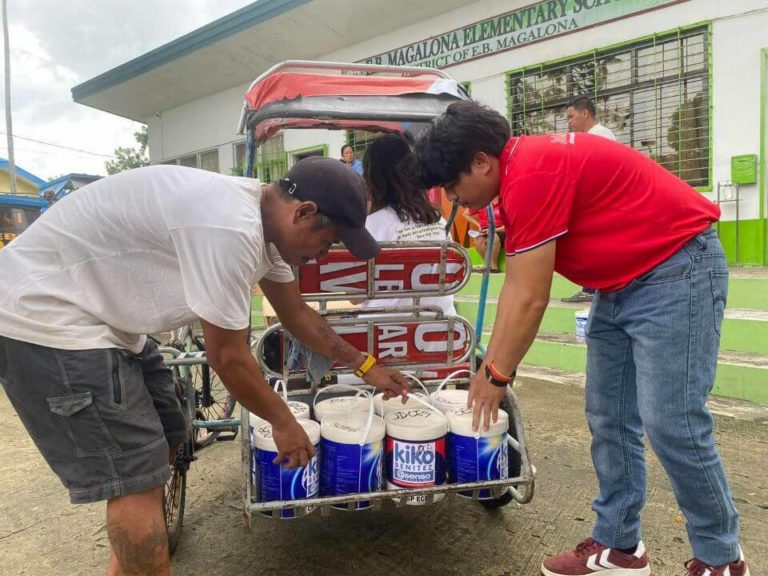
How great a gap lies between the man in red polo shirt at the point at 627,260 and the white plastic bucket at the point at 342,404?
1.72ft

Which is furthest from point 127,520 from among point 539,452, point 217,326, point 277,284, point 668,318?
point 539,452

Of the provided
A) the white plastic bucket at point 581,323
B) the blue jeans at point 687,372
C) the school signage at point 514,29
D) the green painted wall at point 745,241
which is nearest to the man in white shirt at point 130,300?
the blue jeans at point 687,372

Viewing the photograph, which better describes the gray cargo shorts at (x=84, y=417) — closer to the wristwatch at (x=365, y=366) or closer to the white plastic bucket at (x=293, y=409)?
the white plastic bucket at (x=293, y=409)

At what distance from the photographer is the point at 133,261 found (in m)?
1.57

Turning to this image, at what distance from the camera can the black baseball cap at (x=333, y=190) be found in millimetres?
1613

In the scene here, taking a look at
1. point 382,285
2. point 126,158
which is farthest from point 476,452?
point 126,158

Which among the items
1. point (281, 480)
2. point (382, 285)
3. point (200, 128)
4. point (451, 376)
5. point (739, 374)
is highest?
point (200, 128)

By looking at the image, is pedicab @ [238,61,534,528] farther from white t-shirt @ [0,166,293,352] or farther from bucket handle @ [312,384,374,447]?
white t-shirt @ [0,166,293,352]

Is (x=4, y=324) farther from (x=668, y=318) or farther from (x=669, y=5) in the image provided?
(x=669, y=5)

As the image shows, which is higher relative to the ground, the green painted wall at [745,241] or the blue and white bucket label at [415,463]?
the green painted wall at [745,241]

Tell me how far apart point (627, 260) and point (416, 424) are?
940 mm

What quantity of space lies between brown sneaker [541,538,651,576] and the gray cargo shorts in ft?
5.00

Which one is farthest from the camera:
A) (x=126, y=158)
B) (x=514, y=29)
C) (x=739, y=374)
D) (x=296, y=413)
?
(x=126, y=158)

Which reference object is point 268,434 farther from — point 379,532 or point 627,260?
point 627,260
